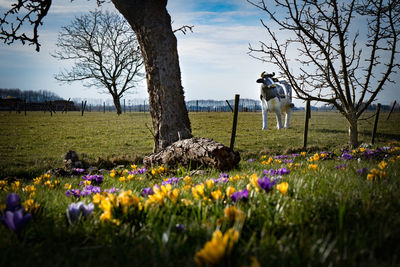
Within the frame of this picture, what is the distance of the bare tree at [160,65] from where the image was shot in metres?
6.21

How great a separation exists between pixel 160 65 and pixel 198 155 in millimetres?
2636

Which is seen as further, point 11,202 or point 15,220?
point 11,202

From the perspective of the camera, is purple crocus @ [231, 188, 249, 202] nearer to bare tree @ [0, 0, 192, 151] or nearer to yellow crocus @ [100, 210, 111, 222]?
yellow crocus @ [100, 210, 111, 222]

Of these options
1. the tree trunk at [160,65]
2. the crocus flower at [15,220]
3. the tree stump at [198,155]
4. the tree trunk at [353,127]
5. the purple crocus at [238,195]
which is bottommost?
the tree stump at [198,155]

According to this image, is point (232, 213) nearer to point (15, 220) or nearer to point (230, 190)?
point (230, 190)

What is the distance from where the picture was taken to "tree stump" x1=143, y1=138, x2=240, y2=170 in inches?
205

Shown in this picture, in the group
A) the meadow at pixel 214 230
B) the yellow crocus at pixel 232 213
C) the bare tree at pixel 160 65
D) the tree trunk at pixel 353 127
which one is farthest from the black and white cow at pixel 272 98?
the yellow crocus at pixel 232 213

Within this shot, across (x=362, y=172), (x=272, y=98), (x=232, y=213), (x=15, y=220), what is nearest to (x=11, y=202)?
(x=15, y=220)

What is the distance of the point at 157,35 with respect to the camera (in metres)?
6.21

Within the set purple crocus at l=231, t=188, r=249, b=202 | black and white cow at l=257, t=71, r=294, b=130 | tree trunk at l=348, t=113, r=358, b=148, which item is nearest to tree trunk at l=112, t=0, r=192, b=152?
purple crocus at l=231, t=188, r=249, b=202

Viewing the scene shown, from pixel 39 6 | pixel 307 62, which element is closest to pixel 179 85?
pixel 307 62

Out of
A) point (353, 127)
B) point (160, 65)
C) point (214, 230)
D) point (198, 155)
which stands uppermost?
point (160, 65)

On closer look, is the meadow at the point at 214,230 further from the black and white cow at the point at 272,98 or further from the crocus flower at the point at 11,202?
the black and white cow at the point at 272,98

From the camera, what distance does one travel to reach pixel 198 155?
5.43 meters
